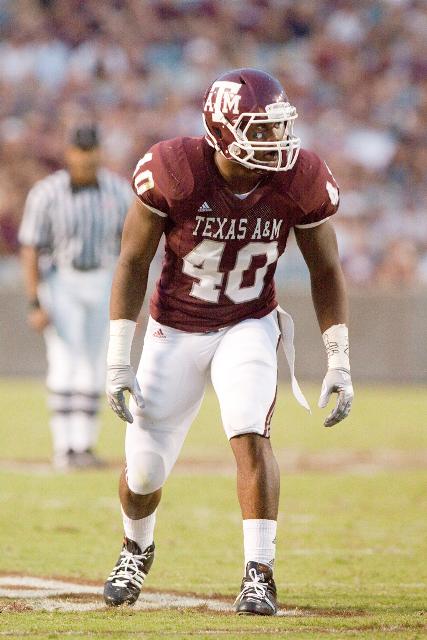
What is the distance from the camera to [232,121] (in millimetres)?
4125

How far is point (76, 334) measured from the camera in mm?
8695

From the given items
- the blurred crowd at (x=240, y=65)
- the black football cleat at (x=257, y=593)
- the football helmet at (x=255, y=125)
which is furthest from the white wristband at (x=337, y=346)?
the blurred crowd at (x=240, y=65)

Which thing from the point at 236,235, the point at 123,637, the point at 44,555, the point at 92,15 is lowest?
the point at 123,637

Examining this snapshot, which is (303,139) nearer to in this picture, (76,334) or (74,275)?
(74,275)

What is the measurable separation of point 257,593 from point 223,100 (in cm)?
162

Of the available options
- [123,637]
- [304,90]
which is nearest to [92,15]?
[304,90]

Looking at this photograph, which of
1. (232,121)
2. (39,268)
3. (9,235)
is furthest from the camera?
(9,235)

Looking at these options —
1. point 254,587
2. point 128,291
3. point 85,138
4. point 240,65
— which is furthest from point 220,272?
point 240,65

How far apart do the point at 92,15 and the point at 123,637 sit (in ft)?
46.1

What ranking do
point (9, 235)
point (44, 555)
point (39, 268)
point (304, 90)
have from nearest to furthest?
1. point (44, 555)
2. point (39, 268)
3. point (9, 235)
4. point (304, 90)

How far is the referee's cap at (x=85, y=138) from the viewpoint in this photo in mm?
8414

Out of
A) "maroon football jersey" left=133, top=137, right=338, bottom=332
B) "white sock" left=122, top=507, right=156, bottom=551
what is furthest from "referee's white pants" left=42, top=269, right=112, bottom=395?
"maroon football jersey" left=133, top=137, right=338, bottom=332

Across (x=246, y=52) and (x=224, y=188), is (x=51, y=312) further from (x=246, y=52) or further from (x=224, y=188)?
(x=246, y=52)

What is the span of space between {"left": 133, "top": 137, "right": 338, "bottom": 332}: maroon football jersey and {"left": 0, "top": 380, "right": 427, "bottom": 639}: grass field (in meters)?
1.05
